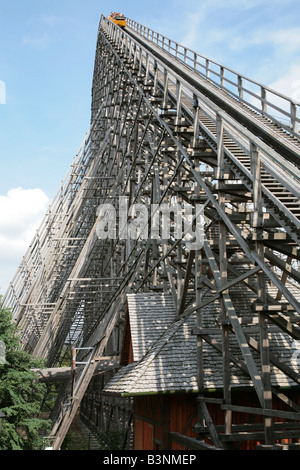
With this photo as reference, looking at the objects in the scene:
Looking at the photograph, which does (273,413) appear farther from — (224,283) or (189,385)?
(189,385)

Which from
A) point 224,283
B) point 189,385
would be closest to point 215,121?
point 224,283

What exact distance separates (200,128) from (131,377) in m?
6.12

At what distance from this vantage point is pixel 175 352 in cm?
1120

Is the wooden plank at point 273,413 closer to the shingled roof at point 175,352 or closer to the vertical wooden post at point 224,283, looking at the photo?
the vertical wooden post at point 224,283

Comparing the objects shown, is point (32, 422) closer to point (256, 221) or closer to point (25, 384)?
point (25, 384)

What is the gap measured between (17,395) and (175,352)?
7.16m

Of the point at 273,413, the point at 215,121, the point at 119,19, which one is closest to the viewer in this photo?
the point at 273,413

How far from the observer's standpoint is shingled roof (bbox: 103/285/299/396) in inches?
404

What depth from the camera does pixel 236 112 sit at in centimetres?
1530

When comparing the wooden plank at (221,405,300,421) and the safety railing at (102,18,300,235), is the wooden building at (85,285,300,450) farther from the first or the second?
the safety railing at (102,18,300,235)

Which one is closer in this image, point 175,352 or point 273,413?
point 273,413

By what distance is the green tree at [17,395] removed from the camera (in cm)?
1525

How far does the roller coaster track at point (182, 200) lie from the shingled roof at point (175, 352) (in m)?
0.34
